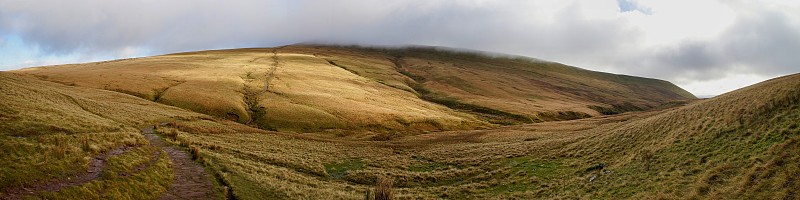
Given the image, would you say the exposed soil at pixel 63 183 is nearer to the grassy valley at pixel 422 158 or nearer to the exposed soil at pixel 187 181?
the grassy valley at pixel 422 158

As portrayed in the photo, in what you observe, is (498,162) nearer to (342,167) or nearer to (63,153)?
(342,167)

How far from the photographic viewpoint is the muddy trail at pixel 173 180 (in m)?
16.8

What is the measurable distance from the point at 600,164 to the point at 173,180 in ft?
90.2

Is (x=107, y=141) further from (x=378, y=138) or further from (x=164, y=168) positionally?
(x=378, y=138)

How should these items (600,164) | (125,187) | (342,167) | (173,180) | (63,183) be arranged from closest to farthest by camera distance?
(63,183)
(125,187)
(173,180)
(600,164)
(342,167)

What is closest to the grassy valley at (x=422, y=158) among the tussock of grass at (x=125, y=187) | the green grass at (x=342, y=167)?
the tussock of grass at (x=125, y=187)

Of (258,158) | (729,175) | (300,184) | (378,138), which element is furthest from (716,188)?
(378,138)

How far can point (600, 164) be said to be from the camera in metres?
29.0

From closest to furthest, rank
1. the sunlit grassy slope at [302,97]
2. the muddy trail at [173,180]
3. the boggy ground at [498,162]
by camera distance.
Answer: the muddy trail at [173,180]
the boggy ground at [498,162]
the sunlit grassy slope at [302,97]

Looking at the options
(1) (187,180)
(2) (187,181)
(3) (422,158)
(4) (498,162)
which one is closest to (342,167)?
(3) (422,158)

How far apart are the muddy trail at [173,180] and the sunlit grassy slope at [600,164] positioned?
1538 millimetres

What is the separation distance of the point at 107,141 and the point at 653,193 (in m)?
32.9

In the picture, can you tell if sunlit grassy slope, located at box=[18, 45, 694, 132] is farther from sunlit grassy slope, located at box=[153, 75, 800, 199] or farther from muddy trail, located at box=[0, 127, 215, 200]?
muddy trail, located at box=[0, 127, 215, 200]

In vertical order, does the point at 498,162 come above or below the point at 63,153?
below
